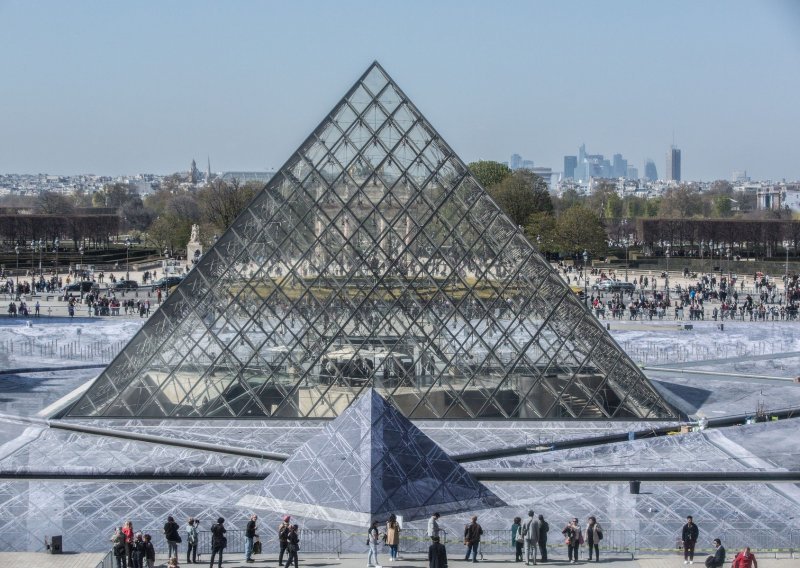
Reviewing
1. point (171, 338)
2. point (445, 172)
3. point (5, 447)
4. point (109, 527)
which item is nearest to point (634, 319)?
point (445, 172)

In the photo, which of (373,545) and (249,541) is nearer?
(373,545)

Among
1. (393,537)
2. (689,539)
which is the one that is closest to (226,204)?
(393,537)

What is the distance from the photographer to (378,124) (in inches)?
1121

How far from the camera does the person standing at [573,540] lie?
56.2 feet

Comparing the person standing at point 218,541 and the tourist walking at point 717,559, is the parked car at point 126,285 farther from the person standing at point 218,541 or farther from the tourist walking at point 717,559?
the tourist walking at point 717,559

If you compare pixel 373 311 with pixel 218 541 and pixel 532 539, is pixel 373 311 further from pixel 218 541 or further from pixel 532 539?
pixel 218 541

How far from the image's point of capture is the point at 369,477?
761 inches

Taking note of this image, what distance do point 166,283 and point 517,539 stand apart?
151 ft

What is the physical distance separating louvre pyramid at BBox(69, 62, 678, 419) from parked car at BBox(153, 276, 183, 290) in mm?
33229

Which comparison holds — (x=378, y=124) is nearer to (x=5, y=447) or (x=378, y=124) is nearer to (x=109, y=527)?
(x=5, y=447)

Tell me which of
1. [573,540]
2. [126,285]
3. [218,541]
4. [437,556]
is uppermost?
[126,285]

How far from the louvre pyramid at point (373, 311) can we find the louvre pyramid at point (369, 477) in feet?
19.5

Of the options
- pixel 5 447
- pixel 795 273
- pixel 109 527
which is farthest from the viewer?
pixel 795 273

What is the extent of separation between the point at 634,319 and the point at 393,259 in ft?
75.8
